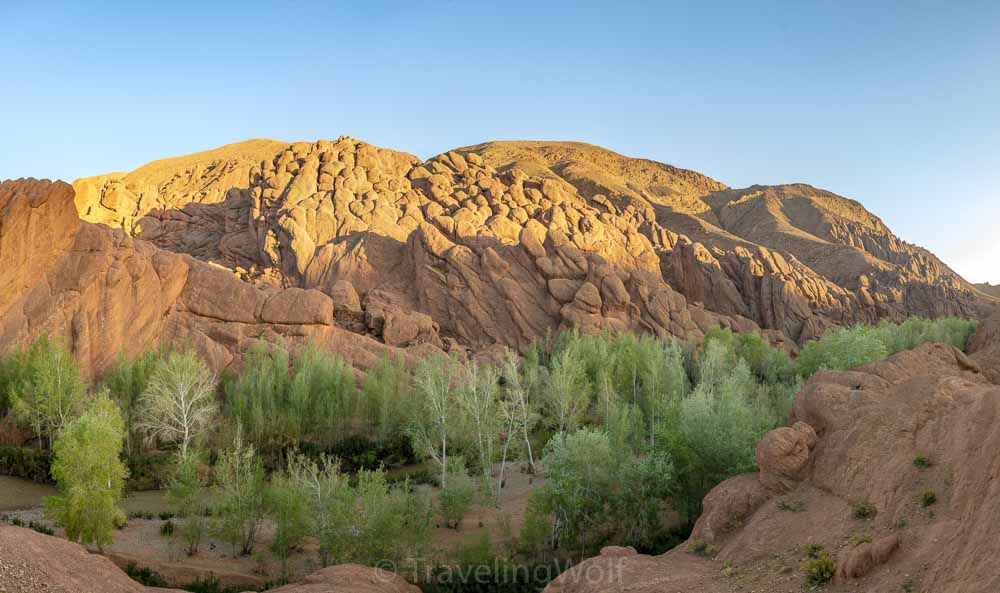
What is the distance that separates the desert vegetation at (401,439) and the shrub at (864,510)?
10 cm

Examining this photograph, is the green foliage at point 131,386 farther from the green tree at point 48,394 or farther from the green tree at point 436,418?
the green tree at point 436,418

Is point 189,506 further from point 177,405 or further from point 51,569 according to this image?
point 177,405

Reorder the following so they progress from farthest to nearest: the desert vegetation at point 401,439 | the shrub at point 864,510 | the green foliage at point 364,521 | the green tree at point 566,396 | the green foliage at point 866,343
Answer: the green tree at point 566,396, the green foliage at point 866,343, the desert vegetation at point 401,439, the green foliage at point 364,521, the shrub at point 864,510

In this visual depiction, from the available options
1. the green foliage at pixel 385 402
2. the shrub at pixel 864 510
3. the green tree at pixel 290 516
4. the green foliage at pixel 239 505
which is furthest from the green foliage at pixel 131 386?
the shrub at pixel 864 510

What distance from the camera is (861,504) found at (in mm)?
15977

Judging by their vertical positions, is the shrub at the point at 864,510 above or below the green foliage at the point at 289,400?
above

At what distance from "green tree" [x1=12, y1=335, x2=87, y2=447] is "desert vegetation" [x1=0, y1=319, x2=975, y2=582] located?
13cm

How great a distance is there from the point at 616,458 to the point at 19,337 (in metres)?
44.1

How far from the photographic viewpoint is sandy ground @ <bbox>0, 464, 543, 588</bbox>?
22.7m

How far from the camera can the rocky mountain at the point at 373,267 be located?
5128cm

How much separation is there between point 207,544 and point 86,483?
6.06m

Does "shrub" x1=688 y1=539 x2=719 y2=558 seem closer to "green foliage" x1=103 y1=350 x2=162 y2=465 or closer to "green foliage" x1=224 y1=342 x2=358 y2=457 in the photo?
"green foliage" x1=224 y1=342 x2=358 y2=457

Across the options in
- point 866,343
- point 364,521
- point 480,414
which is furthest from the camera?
point 866,343

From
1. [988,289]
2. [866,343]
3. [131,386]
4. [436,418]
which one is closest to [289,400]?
[131,386]
